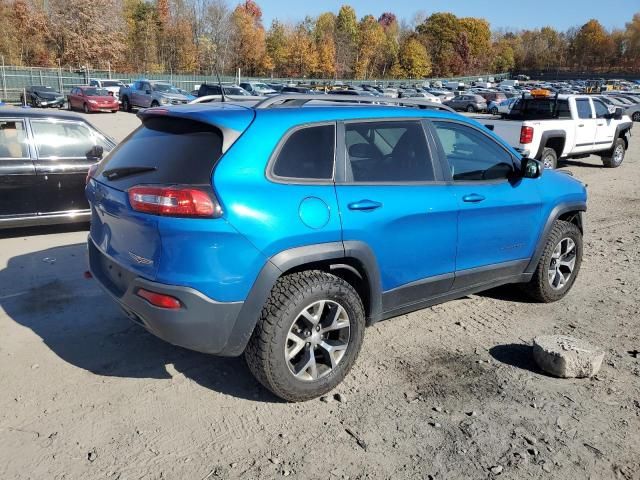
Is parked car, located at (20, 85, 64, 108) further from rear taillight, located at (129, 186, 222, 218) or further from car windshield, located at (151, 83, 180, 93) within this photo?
rear taillight, located at (129, 186, 222, 218)

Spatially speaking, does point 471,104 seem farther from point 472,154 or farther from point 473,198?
point 473,198

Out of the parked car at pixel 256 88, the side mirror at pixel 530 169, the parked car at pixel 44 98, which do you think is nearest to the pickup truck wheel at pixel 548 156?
the side mirror at pixel 530 169

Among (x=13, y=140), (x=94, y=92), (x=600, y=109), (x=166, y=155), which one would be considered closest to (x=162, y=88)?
(x=94, y=92)

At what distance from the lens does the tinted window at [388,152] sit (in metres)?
3.59

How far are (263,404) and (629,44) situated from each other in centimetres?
15650

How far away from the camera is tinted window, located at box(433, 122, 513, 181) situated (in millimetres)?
4180

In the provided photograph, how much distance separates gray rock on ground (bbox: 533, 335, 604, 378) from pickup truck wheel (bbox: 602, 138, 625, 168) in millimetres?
12633

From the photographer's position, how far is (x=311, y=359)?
3371 mm

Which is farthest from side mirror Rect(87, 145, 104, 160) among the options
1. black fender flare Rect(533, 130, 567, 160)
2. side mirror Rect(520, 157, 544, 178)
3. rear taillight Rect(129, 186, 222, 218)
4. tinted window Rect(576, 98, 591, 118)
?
tinted window Rect(576, 98, 591, 118)

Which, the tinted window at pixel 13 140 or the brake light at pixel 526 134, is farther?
the brake light at pixel 526 134

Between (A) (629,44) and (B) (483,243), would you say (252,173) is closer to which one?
(B) (483,243)

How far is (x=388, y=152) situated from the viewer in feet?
12.6

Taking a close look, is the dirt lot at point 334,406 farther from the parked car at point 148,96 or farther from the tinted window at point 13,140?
the parked car at point 148,96

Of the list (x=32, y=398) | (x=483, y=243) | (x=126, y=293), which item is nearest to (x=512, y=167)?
(x=483, y=243)
